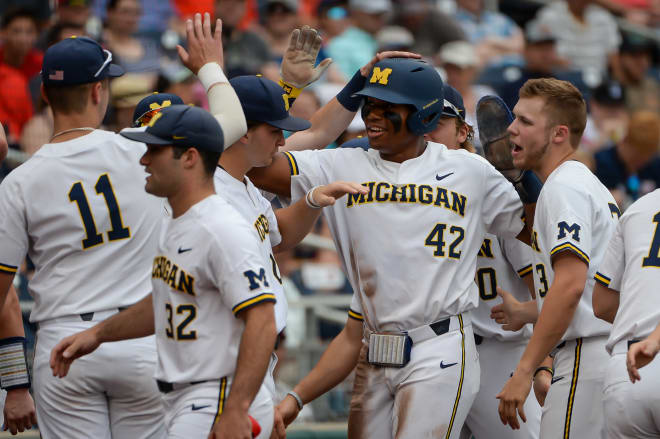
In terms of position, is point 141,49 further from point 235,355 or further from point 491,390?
point 235,355

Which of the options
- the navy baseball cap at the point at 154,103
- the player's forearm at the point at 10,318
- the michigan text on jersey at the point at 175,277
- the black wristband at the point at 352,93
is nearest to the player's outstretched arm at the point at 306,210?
the black wristband at the point at 352,93

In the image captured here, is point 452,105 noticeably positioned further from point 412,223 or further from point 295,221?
point 295,221

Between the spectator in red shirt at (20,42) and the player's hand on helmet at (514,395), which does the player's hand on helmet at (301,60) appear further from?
the spectator in red shirt at (20,42)

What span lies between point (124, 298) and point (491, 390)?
1937mm

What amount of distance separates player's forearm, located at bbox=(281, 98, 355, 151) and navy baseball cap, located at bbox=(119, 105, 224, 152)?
1407 mm

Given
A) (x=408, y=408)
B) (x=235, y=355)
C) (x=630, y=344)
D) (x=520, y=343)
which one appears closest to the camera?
(x=235, y=355)

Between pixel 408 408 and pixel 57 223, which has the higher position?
pixel 57 223

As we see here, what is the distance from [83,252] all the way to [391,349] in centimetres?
152

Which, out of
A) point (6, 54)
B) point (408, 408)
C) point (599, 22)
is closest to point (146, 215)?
point (408, 408)

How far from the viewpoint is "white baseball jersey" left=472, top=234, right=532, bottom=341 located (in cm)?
563

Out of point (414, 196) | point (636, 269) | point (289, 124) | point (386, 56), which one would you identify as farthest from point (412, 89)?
point (636, 269)

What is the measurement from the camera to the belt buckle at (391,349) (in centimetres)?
490

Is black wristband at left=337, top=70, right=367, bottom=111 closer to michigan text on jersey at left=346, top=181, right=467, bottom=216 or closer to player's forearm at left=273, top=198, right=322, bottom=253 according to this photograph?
michigan text on jersey at left=346, top=181, right=467, bottom=216

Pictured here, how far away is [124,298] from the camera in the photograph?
5.10 meters
